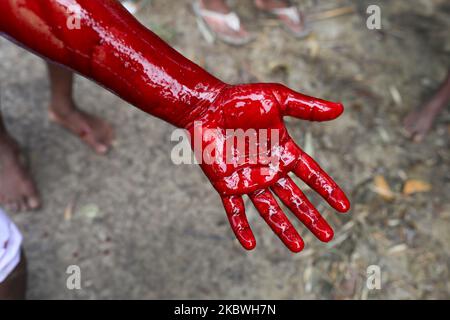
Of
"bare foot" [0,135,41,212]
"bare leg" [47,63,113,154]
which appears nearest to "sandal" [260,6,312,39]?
"bare leg" [47,63,113,154]

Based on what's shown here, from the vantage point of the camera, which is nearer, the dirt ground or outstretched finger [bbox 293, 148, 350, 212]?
outstretched finger [bbox 293, 148, 350, 212]

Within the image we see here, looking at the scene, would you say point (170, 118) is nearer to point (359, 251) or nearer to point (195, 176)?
point (195, 176)

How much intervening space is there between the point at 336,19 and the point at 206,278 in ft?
5.34

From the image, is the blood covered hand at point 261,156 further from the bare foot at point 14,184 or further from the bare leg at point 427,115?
the bare leg at point 427,115

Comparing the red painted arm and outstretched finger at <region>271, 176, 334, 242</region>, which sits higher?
the red painted arm

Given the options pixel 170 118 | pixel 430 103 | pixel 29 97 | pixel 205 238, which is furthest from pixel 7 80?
pixel 430 103

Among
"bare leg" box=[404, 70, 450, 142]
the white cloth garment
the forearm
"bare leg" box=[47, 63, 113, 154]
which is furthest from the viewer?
"bare leg" box=[404, 70, 450, 142]

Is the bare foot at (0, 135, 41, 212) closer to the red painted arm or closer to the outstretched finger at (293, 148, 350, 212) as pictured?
the red painted arm

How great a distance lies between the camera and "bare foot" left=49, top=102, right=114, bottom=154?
2.37m

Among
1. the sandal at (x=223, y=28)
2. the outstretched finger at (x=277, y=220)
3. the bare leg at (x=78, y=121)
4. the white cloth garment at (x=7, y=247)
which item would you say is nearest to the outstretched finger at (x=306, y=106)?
the outstretched finger at (x=277, y=220)

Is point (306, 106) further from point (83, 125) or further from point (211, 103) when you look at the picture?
point (83, 125)

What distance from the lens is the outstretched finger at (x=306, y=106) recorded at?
138 cm

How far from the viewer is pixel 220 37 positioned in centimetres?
283

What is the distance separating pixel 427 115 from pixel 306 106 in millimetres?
1452
